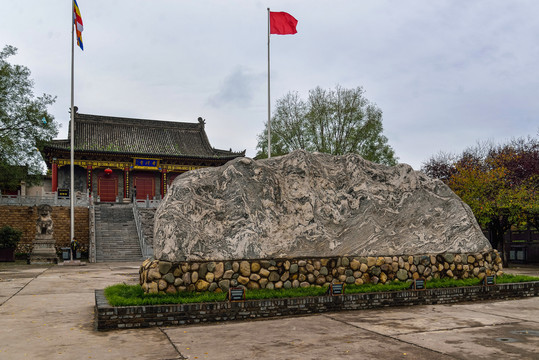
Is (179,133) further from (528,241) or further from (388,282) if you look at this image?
(388,282)

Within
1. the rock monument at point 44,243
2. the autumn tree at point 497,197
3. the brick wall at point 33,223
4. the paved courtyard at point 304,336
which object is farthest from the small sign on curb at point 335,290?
Answer: the brick wall at point 33,223

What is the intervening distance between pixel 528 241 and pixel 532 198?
4.56m

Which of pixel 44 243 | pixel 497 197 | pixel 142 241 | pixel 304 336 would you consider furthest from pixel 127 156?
pixel 304 336

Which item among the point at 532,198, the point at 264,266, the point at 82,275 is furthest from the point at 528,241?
the point at 82,275

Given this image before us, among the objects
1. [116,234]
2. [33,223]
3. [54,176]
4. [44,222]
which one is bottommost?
[116,234]

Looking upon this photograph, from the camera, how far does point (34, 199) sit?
2591 centimetres

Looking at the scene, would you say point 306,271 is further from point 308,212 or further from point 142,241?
point 142,241

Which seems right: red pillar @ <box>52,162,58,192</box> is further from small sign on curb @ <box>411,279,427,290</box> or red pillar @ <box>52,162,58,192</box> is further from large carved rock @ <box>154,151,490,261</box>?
small sign on curb @ <box>411,279,427,290</box>

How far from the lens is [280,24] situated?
61.5 feet

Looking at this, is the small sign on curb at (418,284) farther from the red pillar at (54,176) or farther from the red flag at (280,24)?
the red pillar at (54,176)

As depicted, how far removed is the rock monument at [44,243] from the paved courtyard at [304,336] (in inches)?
550

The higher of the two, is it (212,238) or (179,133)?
(179,133)

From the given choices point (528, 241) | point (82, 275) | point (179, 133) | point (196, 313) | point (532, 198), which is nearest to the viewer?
point (196, 313)

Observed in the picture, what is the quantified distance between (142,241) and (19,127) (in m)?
9.23
